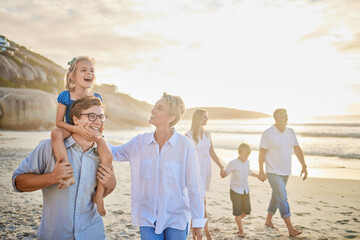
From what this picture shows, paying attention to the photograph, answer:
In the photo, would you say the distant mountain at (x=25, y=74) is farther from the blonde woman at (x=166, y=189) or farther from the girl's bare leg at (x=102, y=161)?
the girl's bare leg at (x=102, y=161)

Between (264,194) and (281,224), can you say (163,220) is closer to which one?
(281,224)

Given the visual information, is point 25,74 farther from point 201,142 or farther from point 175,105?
point 175,105

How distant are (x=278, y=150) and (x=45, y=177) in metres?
4.41

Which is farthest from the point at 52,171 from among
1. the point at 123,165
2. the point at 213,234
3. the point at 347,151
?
the point at 347,151

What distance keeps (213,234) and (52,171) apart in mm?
3975

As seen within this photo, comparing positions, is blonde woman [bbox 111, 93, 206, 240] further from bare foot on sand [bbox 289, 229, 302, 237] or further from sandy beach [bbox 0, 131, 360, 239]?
bare foot on sand [bbox 289, 229, 302, 237]

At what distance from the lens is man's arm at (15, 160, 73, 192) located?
75.6 inches

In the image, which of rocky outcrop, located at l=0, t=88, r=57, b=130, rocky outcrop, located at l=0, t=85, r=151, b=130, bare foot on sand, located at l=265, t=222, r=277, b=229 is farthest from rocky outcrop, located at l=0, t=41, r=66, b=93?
bare foot on sand, located at l=265, t=222, r=277, b=229

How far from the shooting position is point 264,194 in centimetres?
835

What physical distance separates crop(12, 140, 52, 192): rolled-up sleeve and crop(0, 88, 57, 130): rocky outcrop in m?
26.0

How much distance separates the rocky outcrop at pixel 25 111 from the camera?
24.5 metres

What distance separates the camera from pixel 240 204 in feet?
16.8

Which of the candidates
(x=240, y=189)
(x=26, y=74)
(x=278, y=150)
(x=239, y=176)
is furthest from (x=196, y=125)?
(x=26, y=74)

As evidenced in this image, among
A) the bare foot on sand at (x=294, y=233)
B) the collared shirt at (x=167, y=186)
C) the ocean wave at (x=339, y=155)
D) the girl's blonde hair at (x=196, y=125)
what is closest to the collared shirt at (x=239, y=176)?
the girl's blonde hair at (x=196, y=125)
